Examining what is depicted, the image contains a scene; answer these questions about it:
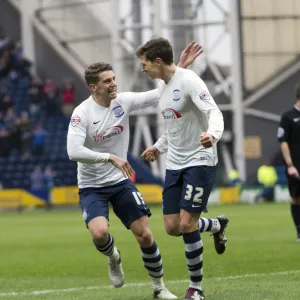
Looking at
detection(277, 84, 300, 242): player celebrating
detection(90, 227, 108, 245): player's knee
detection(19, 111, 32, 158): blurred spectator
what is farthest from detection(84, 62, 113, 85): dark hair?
detection(19, 111, 32, 158): blurred spectator

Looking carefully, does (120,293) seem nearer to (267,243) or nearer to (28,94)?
(267,243)

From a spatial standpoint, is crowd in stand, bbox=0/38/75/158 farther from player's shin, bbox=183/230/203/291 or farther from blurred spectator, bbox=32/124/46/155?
player's shin, bbox=183/230/203/291

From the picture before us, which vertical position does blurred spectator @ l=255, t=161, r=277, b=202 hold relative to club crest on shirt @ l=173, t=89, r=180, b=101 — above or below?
below

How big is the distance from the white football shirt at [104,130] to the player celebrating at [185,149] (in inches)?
18.8

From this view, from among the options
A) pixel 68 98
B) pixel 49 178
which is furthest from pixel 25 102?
pixel 49 178

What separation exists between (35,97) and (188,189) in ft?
98.2

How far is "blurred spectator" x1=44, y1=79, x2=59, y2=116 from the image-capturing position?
39206 mm

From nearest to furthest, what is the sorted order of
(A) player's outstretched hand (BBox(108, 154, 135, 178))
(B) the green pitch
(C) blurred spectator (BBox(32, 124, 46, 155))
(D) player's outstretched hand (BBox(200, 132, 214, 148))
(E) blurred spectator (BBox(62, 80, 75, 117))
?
(D) player's outstretched hand (BBox(200, 132, 214, 148)) → (A) player's outstretched hand (BBox(108, 154, 135, 178)) → (B) the green pitch → (C) blurred spectator (BBox(32, 124, 46, 155)) → (E) blurred spectator (BBox(62, 80, 75, 117))

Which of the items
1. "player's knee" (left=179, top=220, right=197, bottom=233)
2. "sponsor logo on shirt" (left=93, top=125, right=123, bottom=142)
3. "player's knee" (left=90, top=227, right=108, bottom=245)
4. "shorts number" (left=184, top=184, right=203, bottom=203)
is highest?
"sponsor logo on shirt" (left=93, top=125, right=123, bottom=142)

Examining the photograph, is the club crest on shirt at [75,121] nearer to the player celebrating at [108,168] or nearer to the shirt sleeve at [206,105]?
the player celebrating at [108,168]

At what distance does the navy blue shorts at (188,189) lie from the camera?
9133 mm

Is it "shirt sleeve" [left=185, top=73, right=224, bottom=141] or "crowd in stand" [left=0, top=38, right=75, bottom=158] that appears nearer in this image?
"shirt sleeve" [left=185, top=73, right=224, bottom=141]

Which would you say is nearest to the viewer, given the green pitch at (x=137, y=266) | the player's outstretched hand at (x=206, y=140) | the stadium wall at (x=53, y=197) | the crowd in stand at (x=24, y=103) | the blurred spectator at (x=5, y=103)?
the player's outstretched hand at (x=206, y=140)

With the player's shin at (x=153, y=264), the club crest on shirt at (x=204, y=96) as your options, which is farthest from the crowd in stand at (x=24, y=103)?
the club crest on shirt at (x=204, y=96)
